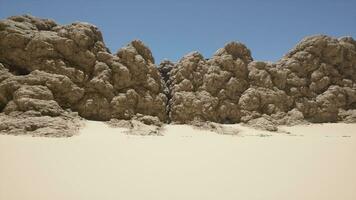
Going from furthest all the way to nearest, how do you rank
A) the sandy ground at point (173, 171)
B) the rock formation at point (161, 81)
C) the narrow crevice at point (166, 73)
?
the narrow crevice at point (166, 73) < the rock formation at point (161, 81) < the sandy ground at point (173, 171)

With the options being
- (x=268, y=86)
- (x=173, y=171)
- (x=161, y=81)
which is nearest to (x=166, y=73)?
(x=161, y=81)

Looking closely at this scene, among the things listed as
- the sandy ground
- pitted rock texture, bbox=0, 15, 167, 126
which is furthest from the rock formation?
the sandy ground

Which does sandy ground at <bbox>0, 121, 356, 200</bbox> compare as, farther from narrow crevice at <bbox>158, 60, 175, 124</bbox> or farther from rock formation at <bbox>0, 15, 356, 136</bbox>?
narrow crevice at <bbox>158, 60, 175, 124</bbox>

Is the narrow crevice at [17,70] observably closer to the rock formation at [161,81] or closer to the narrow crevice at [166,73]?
the rock formation at [161,81]

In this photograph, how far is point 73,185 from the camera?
3746 millimetres

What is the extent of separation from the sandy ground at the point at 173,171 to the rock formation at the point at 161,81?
4.24 m

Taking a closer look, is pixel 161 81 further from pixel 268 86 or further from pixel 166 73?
pixel 268 86

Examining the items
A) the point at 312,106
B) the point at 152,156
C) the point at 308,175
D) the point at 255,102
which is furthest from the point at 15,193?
the point at 312,106

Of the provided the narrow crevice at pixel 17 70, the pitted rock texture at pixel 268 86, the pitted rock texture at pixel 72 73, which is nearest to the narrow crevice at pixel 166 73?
the pitted rock texture at pixel 268 86

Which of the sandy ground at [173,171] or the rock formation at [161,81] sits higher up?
the rock formation at [161,81]

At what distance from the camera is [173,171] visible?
15.0 feet

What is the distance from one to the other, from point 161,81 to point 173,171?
948 cm

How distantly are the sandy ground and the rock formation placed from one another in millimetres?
4241

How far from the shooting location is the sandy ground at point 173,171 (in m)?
3.59
